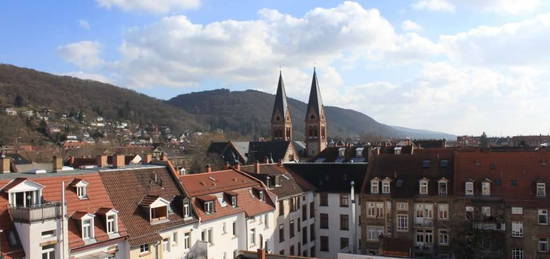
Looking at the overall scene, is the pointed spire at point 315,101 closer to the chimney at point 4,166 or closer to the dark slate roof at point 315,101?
the dark slate roof at point 315,101

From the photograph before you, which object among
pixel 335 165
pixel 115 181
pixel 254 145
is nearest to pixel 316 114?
pixel 254 145

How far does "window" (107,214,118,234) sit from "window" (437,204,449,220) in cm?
3001

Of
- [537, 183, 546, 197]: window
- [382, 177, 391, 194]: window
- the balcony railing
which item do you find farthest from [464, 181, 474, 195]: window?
the balcony railing

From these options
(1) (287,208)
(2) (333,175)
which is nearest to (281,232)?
(1) (287,208)

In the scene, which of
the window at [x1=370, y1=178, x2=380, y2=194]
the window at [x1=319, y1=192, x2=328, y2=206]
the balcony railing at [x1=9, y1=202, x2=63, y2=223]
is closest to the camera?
the balcony railing at [x1=9, y1=202, x2=63, y2=223]

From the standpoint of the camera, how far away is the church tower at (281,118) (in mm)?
111750

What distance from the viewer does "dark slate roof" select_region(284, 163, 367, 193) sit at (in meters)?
52.0

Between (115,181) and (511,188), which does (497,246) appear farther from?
(115,181)

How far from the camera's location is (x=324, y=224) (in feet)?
173

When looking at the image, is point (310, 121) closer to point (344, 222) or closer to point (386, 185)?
point (344, 222)

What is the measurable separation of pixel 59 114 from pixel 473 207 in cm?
16807

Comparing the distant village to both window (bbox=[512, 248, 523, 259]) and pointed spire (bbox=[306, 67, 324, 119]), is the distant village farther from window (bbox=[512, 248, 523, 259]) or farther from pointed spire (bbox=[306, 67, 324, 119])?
pointed spire (bbox=[306, 67, 324, 119])

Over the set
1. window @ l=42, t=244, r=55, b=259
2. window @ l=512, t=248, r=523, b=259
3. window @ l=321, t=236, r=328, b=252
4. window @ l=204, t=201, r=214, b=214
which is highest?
window @ l=204, t=201, r=214, b=214

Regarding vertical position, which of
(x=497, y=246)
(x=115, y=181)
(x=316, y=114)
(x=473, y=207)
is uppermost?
(x=316, y=114)
